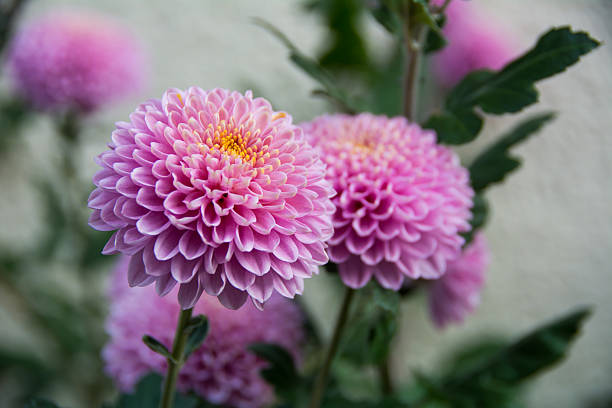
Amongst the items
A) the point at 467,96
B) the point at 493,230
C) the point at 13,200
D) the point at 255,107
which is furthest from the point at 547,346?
the point at 13,200

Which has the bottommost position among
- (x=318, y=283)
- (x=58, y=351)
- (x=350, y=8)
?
(x=58, y=351)

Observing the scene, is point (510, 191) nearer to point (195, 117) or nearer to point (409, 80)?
point (409, 80)

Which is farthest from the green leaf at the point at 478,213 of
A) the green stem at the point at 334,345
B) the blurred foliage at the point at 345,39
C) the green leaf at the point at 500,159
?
the blurred foliage at the point at 345,39

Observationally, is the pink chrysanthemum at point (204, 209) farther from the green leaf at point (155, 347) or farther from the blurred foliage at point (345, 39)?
the blurred foliage at point (345, 39)

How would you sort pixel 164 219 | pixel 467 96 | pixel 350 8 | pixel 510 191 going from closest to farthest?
pixel 164 219
pixel 467 96
pixel 350 8
pixel 510 191

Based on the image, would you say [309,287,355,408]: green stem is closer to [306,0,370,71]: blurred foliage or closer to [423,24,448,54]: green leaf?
[423,24,448,54]: green leaf

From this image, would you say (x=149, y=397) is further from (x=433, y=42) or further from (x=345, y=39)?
(x=345, y=39)
